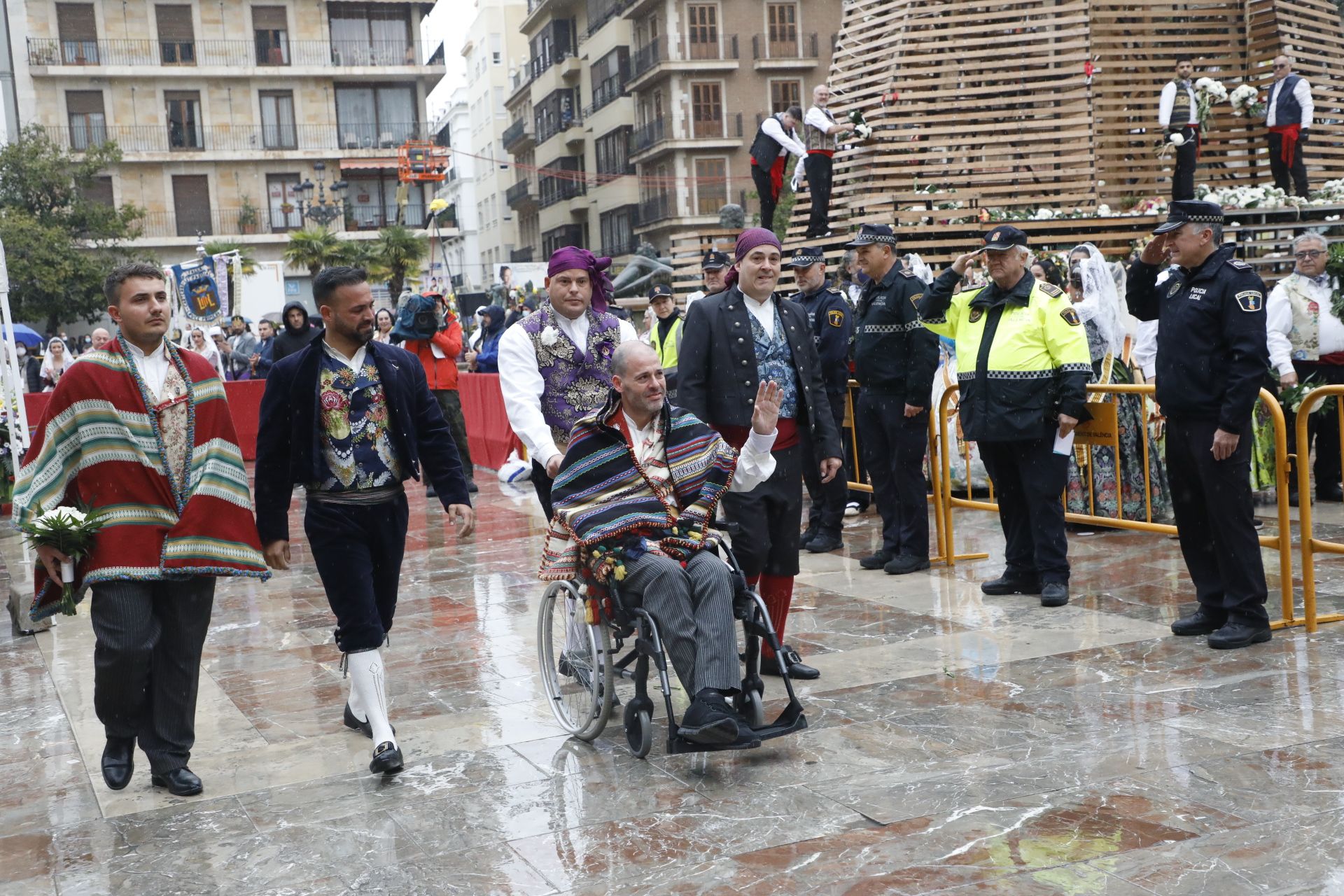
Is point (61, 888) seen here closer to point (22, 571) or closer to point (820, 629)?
point (820, 629)

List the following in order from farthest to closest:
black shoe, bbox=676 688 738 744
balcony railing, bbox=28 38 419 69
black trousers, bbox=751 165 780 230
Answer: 1. balcony railing, bbox=28 38 419 69
2. black trousers, bbox=751 165 780 230
3. black shoe, bbox=676 688 738 744

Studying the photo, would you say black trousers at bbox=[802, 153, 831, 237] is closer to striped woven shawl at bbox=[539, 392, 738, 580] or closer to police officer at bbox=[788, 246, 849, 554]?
police officer at bbox=[788, 246, 849, 554]

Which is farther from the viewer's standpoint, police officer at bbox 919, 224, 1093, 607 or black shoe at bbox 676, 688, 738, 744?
police officer at bbox 919, 224, 1093, 607

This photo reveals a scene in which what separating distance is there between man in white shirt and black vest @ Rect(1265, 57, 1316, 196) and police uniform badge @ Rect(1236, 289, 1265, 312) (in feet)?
43.1

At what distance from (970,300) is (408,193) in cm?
5114

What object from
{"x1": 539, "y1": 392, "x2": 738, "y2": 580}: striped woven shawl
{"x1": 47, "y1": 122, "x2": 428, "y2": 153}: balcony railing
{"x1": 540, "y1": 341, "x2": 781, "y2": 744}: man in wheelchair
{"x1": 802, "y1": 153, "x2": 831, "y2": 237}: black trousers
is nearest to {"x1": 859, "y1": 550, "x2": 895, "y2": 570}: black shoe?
{"x1": 540, "y1": 341, "x2": 781, "y2": 744}: man in wheelchair

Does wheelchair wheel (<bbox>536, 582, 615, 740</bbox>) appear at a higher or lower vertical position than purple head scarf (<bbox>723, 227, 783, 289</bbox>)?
lower

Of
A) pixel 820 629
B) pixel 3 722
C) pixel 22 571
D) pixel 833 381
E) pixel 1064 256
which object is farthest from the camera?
pixel 1064 256

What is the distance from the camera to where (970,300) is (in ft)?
26.1

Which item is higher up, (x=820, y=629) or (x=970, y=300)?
(x=970, y=300)

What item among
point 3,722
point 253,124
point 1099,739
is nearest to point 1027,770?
point 1099,739

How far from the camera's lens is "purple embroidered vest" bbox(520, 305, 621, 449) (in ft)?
20.6

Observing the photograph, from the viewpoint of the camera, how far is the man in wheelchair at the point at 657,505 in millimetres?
5125

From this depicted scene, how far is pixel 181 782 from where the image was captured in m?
5.23
